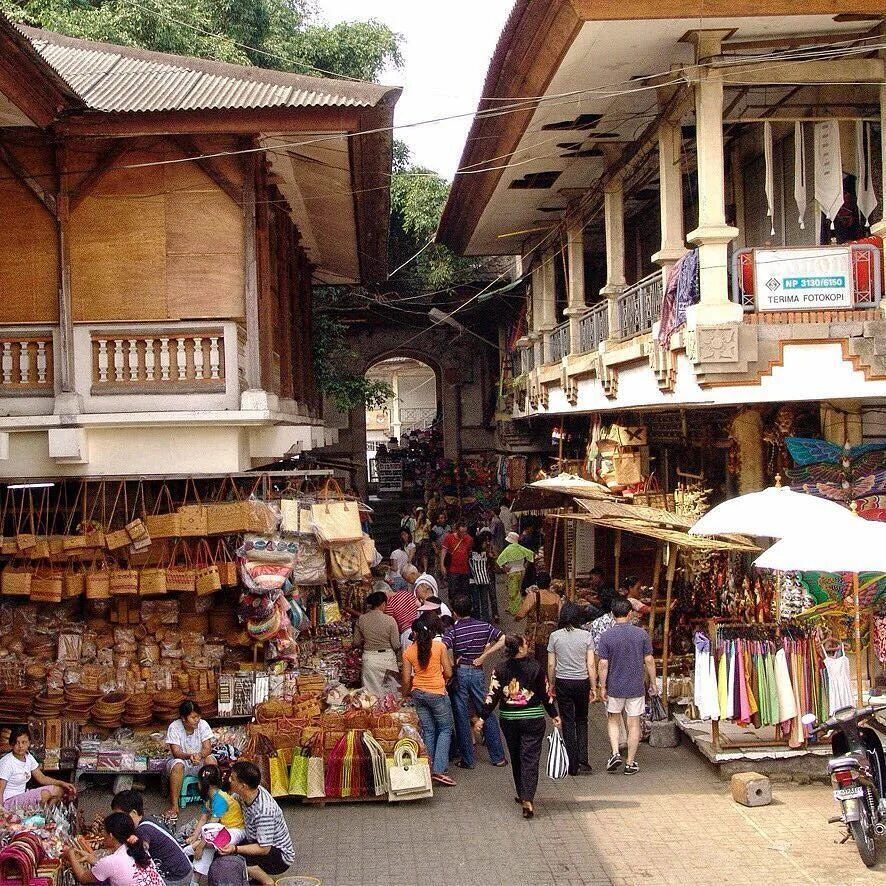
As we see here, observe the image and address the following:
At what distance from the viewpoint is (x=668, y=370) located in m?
11.5

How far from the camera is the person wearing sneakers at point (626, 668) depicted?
9.89 meters

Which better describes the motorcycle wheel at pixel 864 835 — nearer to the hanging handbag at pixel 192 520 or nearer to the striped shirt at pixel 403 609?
the striped shirt at pixel 403 609

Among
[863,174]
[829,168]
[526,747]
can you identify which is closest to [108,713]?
[526,747]

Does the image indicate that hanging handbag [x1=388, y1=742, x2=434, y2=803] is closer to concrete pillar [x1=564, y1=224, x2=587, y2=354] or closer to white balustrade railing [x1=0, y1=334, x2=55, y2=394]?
white balustrade railing [x1=0, y1=334, x2=55, y2=394]

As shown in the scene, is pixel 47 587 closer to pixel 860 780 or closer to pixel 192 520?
pixel 192 520

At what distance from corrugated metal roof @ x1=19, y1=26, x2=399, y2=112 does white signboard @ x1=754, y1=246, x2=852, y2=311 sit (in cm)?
395

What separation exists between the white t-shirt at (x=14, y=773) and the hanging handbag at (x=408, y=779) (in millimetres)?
2903

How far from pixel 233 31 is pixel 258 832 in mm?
25977

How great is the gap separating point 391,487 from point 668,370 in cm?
2347

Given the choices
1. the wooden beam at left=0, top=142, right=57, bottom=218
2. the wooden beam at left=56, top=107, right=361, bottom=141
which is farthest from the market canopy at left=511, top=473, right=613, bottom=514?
the wooden beam at left=0, top=142, right=57, bottom=218

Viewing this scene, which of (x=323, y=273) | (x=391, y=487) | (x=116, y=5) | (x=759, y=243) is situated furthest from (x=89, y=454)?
(x=391, y=487)

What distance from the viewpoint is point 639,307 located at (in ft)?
43.9

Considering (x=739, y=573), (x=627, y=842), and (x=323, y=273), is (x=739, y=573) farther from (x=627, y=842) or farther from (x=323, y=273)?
(x=323, y=273)

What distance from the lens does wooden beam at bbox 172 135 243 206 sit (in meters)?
10.7
